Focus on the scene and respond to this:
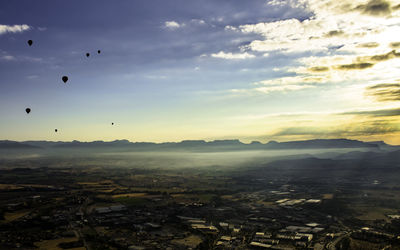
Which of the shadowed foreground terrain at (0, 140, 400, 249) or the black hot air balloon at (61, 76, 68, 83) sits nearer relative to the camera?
the shadowed foreground terrain at (0, 140, 400, 249)

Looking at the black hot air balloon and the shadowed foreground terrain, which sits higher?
the black hot air balloon

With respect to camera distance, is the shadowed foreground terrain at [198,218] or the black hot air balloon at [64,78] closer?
the shadowed foreground terrain at [198,218]

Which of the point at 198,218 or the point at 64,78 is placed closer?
the point at 64,78

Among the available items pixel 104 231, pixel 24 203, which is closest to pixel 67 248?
pixel 104 231

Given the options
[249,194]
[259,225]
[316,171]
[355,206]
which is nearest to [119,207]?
[259,225]

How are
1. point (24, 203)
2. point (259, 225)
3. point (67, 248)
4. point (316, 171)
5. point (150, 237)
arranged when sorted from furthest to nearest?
point (316, 171) → point (24, 203) → point (259, 225) → point (150, 237) → point (67, 248)

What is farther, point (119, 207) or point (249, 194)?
point (249, 194)

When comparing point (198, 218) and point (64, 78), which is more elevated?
point (64, 78)

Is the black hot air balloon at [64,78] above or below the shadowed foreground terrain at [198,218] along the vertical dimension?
above

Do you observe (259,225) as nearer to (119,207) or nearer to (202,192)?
(119,207)

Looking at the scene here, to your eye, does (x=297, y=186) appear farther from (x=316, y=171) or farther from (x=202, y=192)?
(x=316, y=171)

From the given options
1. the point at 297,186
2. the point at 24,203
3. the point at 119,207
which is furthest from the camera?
the point at 297,186
